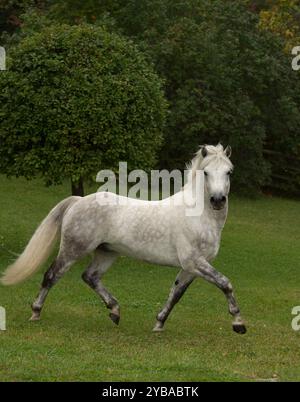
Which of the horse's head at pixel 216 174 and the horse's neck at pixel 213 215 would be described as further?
the horse's neck at pixel 213 215

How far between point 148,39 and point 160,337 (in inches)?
635

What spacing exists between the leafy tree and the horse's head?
533 cm

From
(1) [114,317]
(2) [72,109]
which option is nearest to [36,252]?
(1) [114,317]

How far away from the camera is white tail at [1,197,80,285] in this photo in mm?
10977

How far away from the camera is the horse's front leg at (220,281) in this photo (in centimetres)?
1005

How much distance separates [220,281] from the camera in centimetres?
1007

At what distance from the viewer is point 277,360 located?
919 cm

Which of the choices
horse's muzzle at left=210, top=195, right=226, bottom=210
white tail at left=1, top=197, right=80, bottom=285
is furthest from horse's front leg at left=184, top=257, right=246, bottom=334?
white tail at left=1, top=197, right=80, bottom=285

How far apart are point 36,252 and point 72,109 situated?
4.80 metres

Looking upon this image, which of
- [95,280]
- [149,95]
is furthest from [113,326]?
[149,95]

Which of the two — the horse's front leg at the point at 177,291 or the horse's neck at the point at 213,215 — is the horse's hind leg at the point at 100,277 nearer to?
the horse's front leg at the point at 177,291

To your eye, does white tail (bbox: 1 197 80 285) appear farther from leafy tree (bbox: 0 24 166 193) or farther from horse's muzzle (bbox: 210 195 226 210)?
leafy tree (bbox: 0 24 166 193)

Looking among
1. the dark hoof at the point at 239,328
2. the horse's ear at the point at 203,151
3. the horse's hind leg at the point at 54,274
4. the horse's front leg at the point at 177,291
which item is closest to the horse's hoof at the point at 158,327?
the horse's front leg at the point at 177,291
